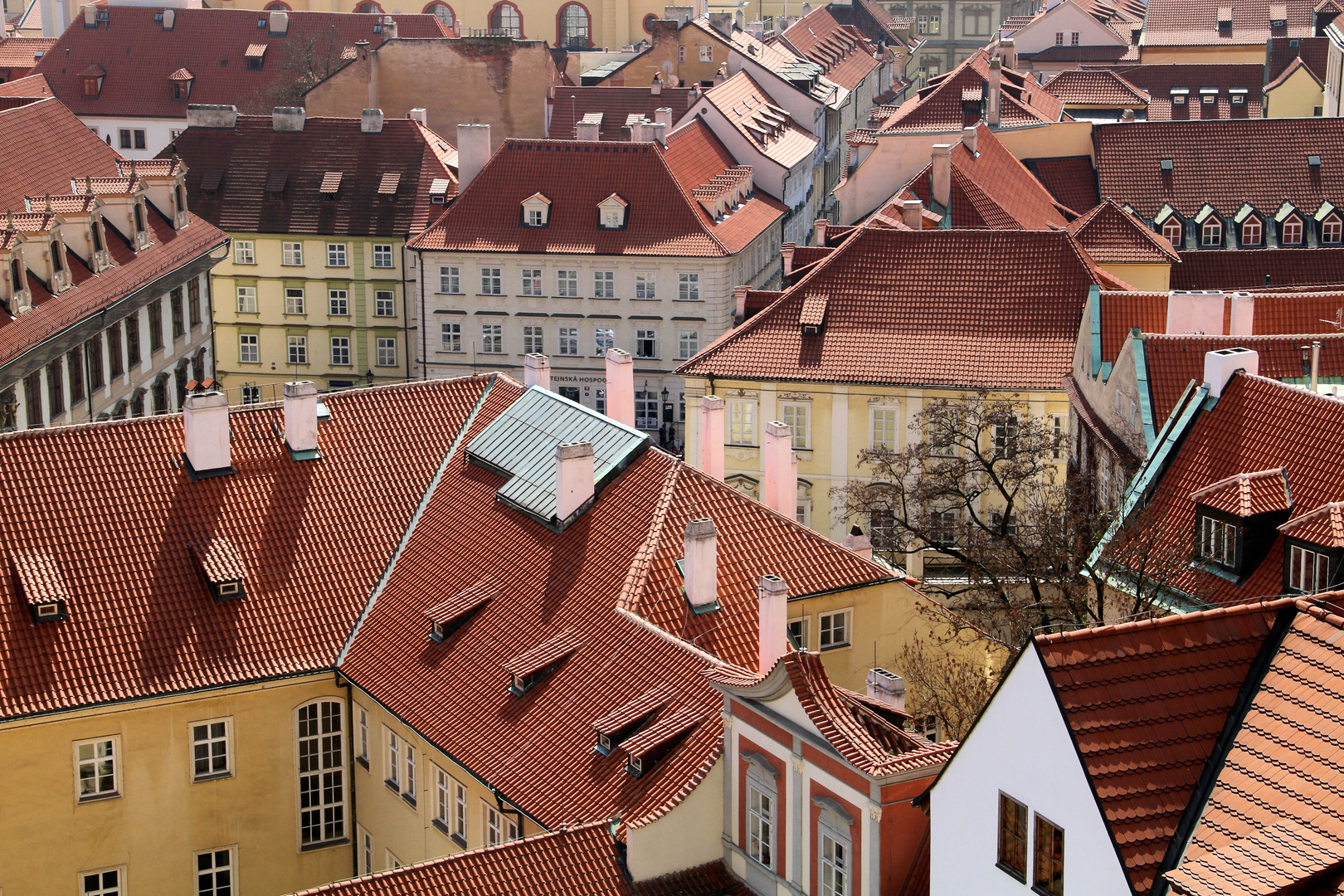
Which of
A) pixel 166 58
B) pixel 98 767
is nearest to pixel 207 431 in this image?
pixel 98 767

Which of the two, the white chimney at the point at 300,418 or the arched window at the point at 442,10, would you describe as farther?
the arched window at the point at 442,10

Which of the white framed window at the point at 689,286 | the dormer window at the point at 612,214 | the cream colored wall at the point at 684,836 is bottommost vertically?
the cream colored wall at the point at 684,836

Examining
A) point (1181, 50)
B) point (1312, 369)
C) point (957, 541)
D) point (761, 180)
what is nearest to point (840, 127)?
point (1181, 50)

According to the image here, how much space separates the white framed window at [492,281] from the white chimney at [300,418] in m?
38.5

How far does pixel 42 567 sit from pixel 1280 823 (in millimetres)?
27259

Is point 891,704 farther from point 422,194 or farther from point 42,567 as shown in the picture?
point 422,194

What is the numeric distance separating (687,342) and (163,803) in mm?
44352

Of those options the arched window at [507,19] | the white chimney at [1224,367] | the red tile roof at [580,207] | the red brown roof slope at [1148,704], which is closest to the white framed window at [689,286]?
the red tile roof at [580,207]

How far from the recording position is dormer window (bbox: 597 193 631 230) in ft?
283

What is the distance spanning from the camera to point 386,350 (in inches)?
3607

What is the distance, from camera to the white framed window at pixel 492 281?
86500 millimetres

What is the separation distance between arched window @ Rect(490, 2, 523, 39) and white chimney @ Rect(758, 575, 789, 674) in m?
126

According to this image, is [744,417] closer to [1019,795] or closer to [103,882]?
[103,882]

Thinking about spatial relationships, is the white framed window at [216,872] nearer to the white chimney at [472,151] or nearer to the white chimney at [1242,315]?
the white chimney at [1242,315]
